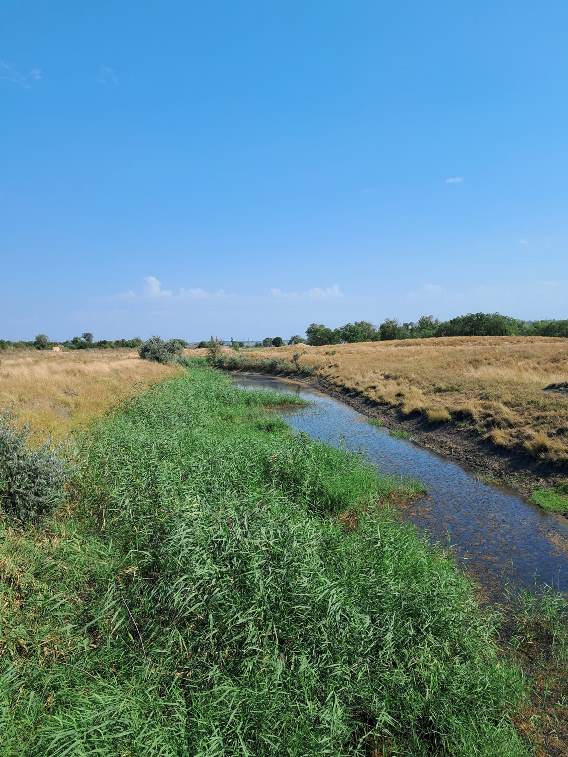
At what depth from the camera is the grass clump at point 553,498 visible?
12.1 m

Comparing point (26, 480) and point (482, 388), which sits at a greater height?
point (26, 480)

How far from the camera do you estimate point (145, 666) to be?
191 inches

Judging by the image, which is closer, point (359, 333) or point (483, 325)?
point (483, 325)

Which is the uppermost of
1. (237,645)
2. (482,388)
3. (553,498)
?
(482,388)

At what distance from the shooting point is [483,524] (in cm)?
1116

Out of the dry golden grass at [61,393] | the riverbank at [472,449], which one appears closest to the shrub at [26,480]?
the dry golden grass at [61,393]

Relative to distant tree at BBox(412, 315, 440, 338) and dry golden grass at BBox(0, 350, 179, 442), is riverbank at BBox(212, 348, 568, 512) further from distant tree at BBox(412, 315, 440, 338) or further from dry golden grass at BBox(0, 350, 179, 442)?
distant tree at BBox(412, 315, 440, 338)

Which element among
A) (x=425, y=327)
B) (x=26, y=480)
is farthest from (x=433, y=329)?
(x=26, y=480)

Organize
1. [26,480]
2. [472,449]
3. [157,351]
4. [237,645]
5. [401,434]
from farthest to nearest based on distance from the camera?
[157,351] < [401,434] < [472,449] < [26,480] < [237,645]

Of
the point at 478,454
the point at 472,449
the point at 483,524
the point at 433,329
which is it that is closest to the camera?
the point at 483,524

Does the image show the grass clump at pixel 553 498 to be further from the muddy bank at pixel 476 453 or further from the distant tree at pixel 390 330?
the distant tree at pixel 390 330

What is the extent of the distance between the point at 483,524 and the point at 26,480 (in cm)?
1052

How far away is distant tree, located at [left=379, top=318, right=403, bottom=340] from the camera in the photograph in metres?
103

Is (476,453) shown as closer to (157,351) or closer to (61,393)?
(61,393)
